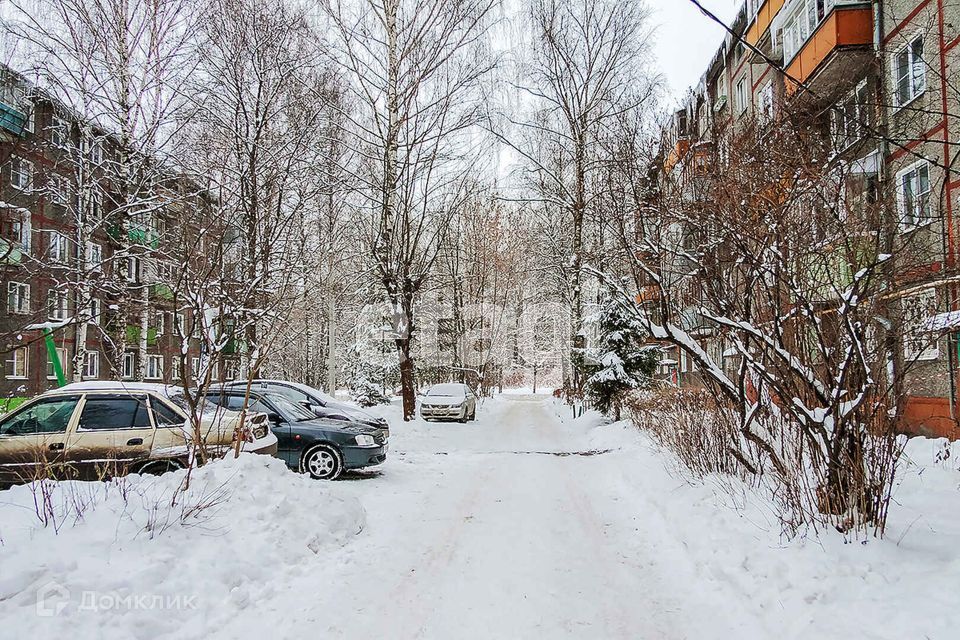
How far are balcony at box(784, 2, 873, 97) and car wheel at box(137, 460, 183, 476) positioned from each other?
47.6 ft

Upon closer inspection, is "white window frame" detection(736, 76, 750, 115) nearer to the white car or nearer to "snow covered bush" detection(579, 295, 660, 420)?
"snow covered bush" detection(579, 295, 660, 420)

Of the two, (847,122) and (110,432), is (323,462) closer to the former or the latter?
(110,432)

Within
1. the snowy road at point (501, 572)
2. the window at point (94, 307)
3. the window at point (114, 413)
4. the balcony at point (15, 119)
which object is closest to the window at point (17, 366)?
the window at point (94, 307)

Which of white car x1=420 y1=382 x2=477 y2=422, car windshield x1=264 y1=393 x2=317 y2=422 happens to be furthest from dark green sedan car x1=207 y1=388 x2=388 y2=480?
white car x1=420 y1=382 x2=477 y2=422

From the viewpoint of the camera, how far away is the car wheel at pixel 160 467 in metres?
7.63

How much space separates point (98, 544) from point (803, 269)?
6.35 metres

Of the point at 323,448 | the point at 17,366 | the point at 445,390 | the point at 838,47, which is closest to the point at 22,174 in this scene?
the point at 323,448

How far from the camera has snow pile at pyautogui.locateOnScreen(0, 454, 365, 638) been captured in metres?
3.76

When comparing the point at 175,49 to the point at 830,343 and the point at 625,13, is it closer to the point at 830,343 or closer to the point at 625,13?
the point at 625,13

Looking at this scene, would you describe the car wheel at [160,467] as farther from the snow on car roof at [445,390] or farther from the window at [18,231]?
the snow on car roof at [445,390]

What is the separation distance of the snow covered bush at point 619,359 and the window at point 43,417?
1368 cm

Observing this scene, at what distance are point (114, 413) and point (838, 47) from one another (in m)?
16.8

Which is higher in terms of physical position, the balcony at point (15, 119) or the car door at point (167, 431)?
the balcony at point (15, 119)

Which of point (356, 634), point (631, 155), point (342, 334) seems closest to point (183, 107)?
point (631, 155)
